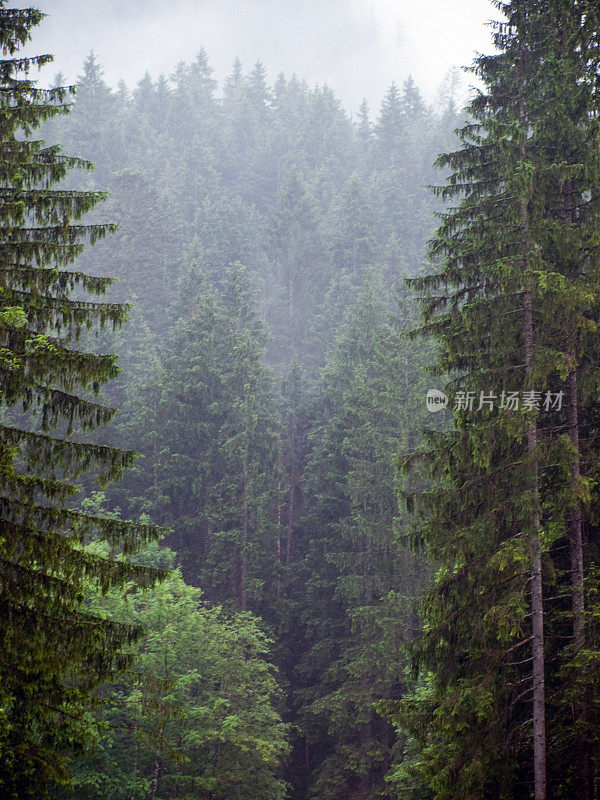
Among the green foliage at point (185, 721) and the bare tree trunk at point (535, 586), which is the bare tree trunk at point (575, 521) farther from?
the green foliage at point (185, 721)

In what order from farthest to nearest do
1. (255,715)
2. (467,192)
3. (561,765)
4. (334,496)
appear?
(334,496) → (255,715) → (467,192) → (561,765)

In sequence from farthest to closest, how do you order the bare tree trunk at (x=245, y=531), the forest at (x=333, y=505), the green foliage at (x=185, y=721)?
the bare tree trunk at (x=245, y=531) → the green foliage at (x=185, y=721) → the forest at (x=333, y=505)

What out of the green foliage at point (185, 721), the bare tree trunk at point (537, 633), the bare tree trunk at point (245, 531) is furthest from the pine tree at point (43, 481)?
the bare tree trunk at point (245, 531)

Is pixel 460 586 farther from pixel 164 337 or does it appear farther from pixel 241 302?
pixel 164 337

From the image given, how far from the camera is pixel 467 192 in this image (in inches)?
528

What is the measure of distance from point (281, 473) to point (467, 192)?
21.7 m

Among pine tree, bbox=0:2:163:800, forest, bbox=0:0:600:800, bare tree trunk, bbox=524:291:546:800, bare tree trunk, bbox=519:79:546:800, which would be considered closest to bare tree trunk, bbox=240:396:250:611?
forest, bbox=0:0:600:800

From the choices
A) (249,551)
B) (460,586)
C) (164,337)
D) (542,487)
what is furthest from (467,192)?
(164,337)

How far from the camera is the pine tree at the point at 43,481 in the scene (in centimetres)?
739

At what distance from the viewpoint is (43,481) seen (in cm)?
772

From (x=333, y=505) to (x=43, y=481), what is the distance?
991 inches

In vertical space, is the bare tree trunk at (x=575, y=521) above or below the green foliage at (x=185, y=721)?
above

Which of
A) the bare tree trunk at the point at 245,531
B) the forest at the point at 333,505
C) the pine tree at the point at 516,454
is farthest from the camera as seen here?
the bare tree trunk at the point at 245,531

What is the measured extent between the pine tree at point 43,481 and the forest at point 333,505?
4 cm
